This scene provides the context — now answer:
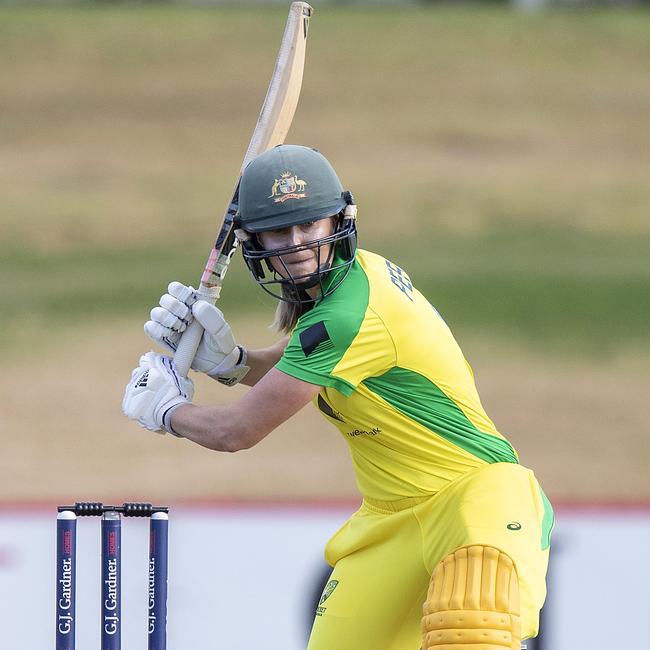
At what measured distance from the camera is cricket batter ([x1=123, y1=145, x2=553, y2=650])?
283cm

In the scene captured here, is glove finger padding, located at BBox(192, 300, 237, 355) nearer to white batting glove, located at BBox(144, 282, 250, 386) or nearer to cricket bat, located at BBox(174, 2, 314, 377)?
white batting glove, located at BBox(144, 282, 250, 386)

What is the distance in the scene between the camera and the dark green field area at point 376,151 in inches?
491

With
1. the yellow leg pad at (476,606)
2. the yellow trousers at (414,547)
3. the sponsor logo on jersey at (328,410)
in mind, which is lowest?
the yellow leg pad at (476,606)

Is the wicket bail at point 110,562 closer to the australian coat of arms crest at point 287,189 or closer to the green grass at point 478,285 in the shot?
the australian coat of arms crest at point 287,189

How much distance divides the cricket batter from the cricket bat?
344 mm

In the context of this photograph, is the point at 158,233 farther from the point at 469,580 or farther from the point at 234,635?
A: the point at 469,580

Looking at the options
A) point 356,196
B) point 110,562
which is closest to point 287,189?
point 110,562

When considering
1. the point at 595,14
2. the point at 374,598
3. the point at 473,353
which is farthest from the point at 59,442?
the point at 595,14

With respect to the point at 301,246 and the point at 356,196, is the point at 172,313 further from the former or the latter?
the point at 356,196

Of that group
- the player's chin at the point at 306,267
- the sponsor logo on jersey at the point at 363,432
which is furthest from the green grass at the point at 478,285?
the player's chin at the point at 306,267

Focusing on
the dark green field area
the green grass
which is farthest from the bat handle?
the dark green field area

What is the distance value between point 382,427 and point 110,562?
34.3 inches

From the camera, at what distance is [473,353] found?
11.1m

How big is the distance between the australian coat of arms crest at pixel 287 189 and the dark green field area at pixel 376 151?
8581 mm
